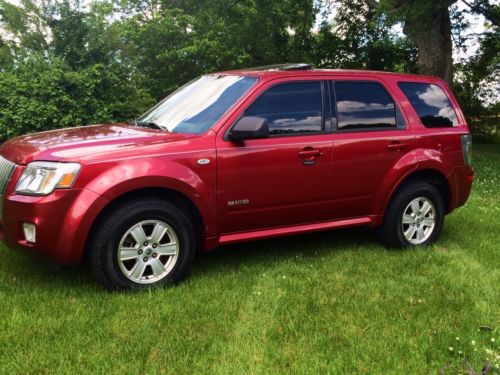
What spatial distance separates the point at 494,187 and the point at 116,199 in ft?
26.9

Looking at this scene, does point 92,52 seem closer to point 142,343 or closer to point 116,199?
point 116,199

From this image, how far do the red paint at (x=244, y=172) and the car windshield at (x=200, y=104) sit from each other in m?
0.13

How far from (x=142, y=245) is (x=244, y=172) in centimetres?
102

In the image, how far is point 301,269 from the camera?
4.85m

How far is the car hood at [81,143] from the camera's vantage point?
3990mm

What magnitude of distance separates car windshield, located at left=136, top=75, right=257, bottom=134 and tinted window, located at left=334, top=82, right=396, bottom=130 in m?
0.91

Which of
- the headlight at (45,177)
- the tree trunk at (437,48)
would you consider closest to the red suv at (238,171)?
the headlight at (45,177)

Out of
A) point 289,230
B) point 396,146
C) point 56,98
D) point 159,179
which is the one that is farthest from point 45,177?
point 56,98

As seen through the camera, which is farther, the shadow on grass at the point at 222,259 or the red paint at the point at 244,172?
the shadow on grass at the point at 222,259

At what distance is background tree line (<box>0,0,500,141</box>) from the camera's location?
37.6 ft

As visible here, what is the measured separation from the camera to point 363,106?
5.26 meters

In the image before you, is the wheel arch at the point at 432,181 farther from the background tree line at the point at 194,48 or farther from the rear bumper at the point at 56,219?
the background tree line at the point at 194,48

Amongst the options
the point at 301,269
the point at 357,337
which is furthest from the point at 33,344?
the point at 301,269

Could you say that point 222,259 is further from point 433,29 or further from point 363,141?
point 433,29
